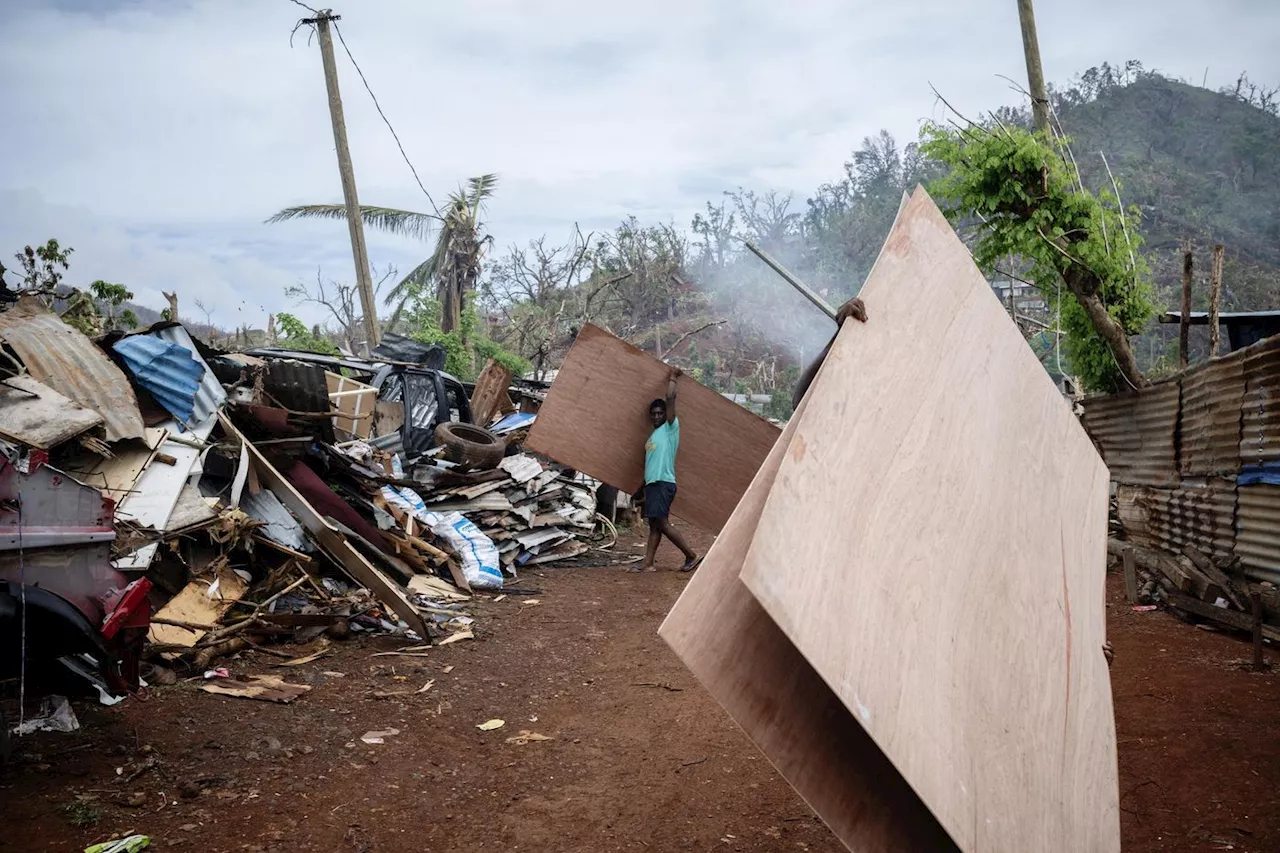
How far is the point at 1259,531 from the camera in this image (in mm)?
Result: 6645

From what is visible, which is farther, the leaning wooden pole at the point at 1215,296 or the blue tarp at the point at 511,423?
the blue tarp at the point at 511,423

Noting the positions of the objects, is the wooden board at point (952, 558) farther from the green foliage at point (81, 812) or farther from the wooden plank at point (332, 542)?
the wooden plank at point (332, 542)

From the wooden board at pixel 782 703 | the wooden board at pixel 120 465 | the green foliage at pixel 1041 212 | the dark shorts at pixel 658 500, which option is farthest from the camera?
the dark shorts at pixel 658 500

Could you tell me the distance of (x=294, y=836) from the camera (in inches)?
129

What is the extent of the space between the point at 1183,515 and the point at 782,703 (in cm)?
768

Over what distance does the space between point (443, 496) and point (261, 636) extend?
409 cm

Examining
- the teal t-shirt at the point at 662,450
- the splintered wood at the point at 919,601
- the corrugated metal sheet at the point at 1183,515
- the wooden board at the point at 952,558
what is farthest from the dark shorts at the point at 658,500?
the splintered wood at the point at 919,601

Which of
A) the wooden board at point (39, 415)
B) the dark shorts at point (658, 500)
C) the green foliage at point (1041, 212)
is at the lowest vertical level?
the dark shorts at point (658, 500)

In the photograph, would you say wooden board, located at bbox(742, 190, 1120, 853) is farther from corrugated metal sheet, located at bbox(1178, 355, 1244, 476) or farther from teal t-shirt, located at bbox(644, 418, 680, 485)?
corrugated metal sheet, located at bbox(1178, 355, 1244, 476)

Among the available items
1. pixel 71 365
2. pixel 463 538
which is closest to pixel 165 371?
pixel 71 365

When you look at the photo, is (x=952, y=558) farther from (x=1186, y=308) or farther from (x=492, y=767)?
(x=1186, y=308)

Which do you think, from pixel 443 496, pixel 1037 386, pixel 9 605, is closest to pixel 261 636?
pixel 9 605

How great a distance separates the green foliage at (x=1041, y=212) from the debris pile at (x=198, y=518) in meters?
5.76

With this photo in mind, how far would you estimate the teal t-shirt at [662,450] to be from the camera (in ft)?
15.0
